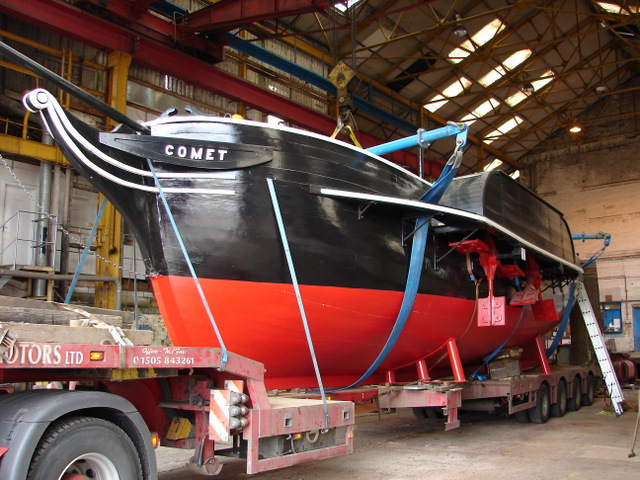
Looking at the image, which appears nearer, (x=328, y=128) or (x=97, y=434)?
(x=97, y=434)

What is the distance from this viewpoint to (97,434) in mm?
3264

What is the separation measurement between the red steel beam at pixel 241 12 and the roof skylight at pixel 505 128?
14.6 meters

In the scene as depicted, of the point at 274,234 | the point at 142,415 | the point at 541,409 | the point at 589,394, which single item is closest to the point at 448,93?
the point at 589,394

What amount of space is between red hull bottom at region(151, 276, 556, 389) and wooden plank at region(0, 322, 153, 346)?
129cm

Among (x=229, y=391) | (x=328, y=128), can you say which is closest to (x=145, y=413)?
(x=229, y=391)

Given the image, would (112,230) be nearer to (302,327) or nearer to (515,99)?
(302,327)

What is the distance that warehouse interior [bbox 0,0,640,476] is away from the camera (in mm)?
11625

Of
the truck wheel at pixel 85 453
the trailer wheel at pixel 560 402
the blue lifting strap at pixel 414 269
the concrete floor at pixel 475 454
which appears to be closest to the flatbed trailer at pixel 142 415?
the truck wheel at pixel 85 453

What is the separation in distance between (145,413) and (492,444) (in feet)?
16.0

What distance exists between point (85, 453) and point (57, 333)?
68cm

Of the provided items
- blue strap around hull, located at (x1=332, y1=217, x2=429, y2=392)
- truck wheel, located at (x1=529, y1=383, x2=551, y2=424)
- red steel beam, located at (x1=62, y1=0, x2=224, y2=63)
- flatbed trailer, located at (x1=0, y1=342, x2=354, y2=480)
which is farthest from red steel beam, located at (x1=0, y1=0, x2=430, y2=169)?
truck wheel, located at (x1=529, y1=383, x2=551, y2=424)

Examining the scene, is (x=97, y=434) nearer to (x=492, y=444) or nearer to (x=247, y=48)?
(x=492, y=444)

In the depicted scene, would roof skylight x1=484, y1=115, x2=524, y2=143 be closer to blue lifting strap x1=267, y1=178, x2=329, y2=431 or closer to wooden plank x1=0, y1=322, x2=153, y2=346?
blue lifting strap x1=267, y1=178, x2=329, y2=431

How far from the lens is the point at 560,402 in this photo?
32.7 feet
